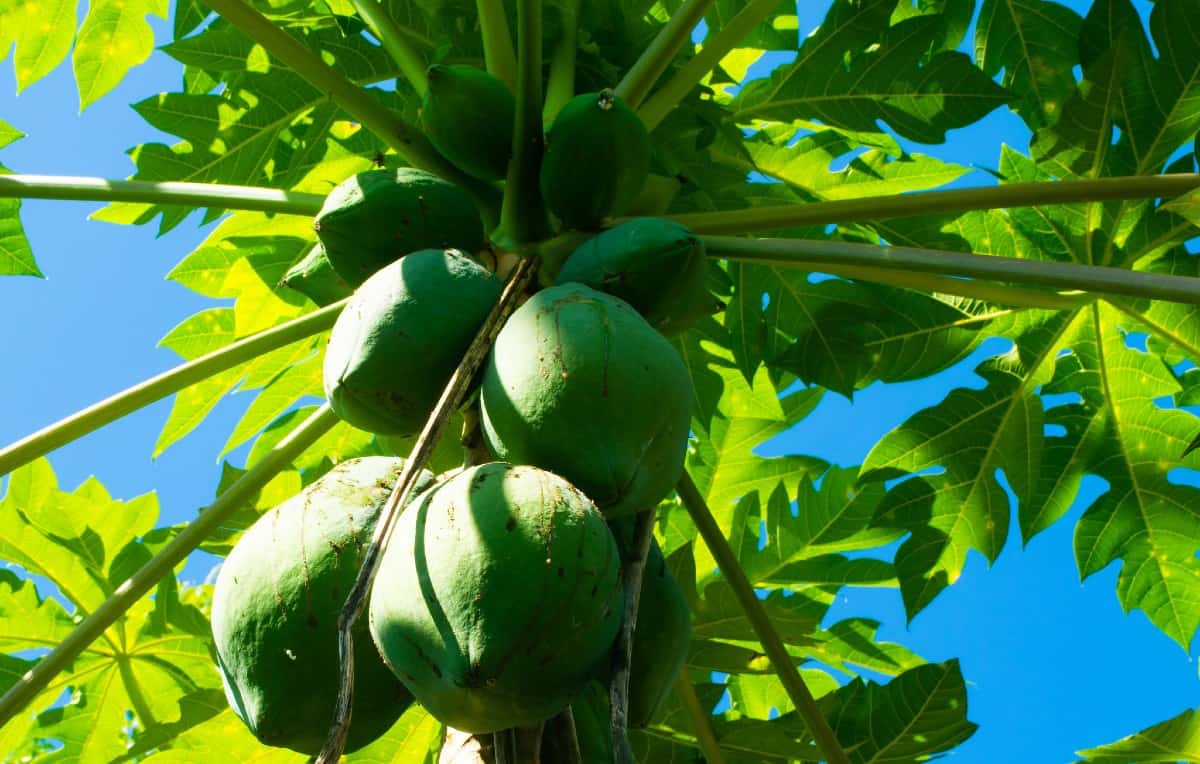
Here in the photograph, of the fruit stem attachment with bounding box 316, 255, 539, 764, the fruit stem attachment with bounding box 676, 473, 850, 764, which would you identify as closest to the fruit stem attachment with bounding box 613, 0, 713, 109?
the fruit stem attachment with bounding box 316, 255, 539, 764

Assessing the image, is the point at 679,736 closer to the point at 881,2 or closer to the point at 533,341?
the point at 533,341

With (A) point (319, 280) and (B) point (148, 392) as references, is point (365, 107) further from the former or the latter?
(B) point (148, 392)

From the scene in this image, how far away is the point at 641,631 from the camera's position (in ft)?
4.96

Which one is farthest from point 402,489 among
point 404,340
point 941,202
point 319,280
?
point 941,202

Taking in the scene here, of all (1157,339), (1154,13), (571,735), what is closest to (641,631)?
(571,735)

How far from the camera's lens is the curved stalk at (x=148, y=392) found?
1.76 meters

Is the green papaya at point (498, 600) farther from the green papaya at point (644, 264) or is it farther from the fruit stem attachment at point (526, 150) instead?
the fruit stem attachment at point (526, 150)

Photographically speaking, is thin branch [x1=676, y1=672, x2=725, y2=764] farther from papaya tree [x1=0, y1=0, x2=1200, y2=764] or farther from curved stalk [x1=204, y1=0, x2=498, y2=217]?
curved stalk [x1=204, y1=0, x2=498, y2=217]

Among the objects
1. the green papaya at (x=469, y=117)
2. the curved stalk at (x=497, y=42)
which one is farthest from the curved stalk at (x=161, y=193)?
the curved stalk at (x=497, y=42)

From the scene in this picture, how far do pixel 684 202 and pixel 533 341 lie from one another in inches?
50.9

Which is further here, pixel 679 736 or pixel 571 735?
pixel 679 736

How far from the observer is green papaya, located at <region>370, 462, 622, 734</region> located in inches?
43.3

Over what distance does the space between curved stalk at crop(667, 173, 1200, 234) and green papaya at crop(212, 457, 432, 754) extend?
2.94 ft

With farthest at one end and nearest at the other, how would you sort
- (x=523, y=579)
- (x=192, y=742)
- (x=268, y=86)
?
(x=268, y=86) → (x=192, y=742) → (x=523, y=579)
